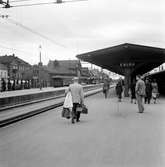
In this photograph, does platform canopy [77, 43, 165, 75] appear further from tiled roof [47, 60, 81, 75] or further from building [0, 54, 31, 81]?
tiled roof [47, 60, 81, 75]

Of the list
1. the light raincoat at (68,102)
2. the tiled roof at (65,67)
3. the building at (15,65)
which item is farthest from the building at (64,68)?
the light raincoat at (68,102)

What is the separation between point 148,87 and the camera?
18969 millimetres

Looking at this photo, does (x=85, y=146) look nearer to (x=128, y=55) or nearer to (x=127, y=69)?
(x=128, y=55)

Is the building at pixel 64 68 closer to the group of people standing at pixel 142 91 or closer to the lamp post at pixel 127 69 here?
the lamp post at pixel 127 69

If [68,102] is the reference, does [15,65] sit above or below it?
above

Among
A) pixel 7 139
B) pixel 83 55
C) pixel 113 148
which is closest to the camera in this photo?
pixel 113 148

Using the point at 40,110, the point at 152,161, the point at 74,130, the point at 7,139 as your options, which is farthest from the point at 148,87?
the point at 152,161

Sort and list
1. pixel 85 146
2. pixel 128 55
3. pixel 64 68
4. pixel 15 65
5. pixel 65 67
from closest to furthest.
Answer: pixel 85 146 < pixel 128 55 < pixel 15 65 < pixel 64 68 < pixel 65 67

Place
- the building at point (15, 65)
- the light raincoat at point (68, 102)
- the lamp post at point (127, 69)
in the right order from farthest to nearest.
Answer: the building at point (15, 65), the lamp post at point (127, 69), the light raincoat at point (68, 102)

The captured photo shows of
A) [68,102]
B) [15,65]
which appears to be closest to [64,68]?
[15,65]

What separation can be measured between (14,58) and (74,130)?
95.3m

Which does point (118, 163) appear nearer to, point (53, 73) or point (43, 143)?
point (43, 143)

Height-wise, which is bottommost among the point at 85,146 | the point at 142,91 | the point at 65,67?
the point at 85,146

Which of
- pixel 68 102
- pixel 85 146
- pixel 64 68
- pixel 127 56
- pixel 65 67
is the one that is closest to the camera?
pixel 85 146
